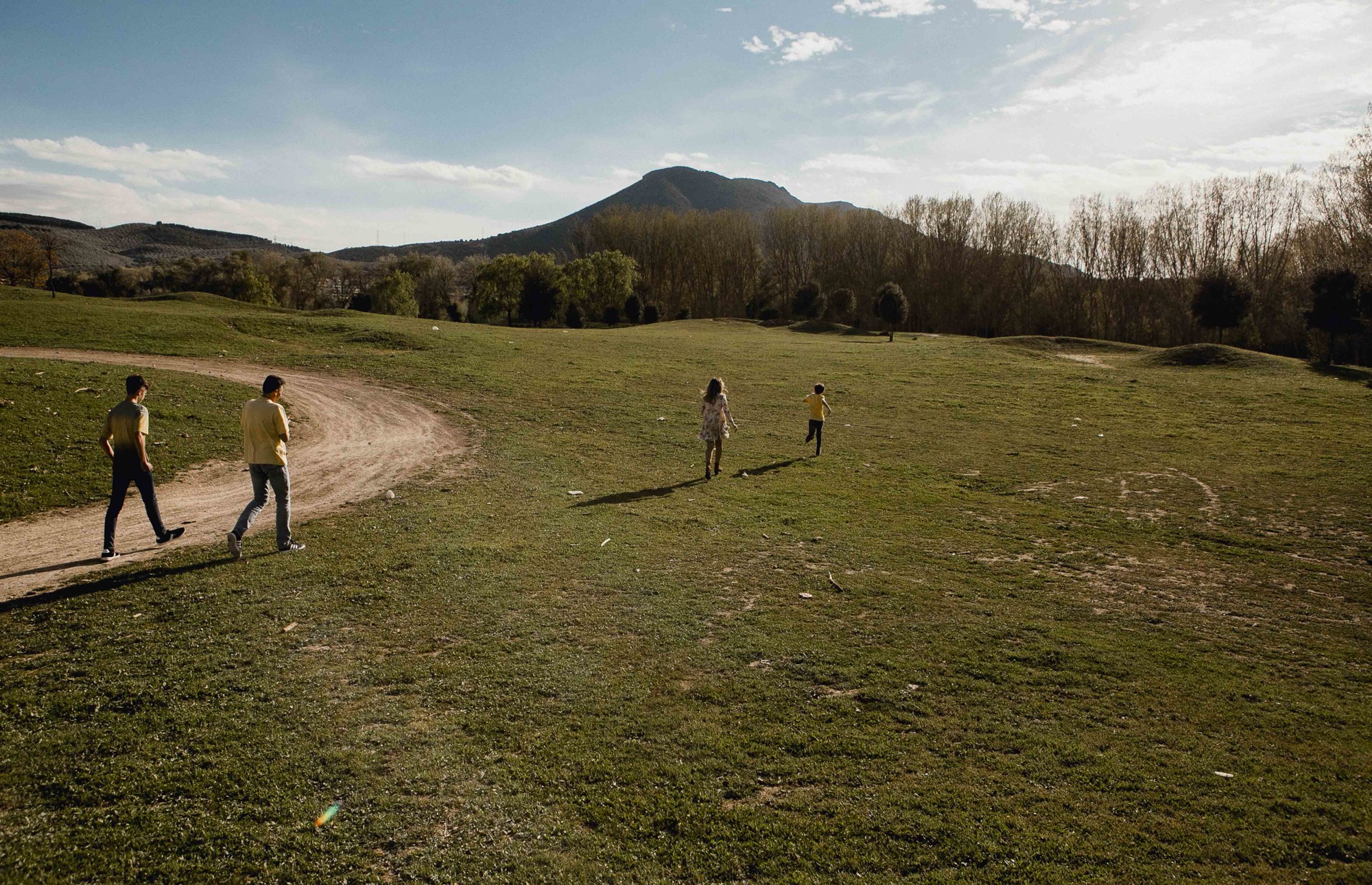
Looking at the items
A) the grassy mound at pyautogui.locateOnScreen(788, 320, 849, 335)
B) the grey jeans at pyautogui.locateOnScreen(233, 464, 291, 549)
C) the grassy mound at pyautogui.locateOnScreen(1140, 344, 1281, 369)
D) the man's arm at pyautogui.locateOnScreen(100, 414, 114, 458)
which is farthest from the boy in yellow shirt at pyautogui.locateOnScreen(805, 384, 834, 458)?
the grassy mound at pyautogui.locateOnScreen(788, 320, 849, 335)

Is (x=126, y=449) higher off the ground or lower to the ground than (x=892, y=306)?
lower

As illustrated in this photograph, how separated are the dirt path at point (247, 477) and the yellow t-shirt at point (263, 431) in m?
1.90

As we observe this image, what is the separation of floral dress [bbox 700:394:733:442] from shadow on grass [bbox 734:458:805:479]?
1.18 meters

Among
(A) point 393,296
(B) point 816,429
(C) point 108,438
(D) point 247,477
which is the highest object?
(A) point 393,296

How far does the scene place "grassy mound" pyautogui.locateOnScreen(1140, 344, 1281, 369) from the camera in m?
36.3

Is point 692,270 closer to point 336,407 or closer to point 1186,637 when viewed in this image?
point 336,407

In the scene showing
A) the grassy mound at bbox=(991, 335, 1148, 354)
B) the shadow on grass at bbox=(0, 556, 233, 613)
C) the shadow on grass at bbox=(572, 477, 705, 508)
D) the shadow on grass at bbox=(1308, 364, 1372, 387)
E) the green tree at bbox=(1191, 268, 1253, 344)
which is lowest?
the shadow on grass at bbox=(0, 556, 233, 613)

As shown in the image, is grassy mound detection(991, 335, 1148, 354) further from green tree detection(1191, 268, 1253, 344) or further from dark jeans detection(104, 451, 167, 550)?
dark jeans detection(104, 451, 167, 550)

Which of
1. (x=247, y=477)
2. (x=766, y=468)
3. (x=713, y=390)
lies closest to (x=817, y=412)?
(x=766, y=468)

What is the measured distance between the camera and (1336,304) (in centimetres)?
3650

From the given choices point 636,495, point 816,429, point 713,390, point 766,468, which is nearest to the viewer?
point 636,495

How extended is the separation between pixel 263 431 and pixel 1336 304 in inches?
1913

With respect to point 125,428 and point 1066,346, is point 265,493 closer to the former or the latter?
point 125,428

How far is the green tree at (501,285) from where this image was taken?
68.8 m
